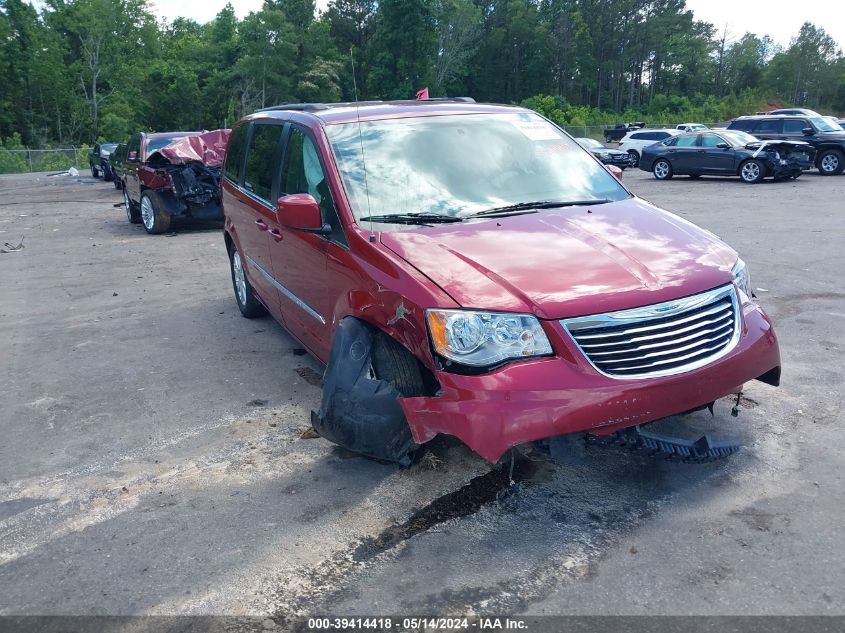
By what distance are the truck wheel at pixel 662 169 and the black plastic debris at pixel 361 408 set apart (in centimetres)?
2149

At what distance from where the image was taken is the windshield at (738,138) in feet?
70.1

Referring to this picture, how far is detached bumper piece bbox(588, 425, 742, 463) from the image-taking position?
3.41 meters

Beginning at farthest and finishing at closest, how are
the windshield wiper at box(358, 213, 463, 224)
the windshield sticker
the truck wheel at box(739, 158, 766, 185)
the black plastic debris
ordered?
1. the truck wheel at box(739, 158, 766, 185)
2. the windshield sticker
3. the windshield wiper at box(358, 213, 463, 224)
4. the black plastic debris

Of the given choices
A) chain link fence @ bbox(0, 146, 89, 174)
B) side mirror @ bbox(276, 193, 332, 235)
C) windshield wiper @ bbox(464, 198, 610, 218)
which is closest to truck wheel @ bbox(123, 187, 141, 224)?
side mirror @ bbox(276, 193, 332, 235)

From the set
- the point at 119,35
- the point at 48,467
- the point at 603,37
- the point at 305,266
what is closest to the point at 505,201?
the point at 305,266

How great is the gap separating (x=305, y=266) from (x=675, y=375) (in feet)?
8.06

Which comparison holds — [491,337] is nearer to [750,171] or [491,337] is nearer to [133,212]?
[133,212]

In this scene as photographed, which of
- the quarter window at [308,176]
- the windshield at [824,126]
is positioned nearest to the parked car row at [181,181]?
the quarter window at [308,176]

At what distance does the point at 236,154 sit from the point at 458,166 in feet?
9.79

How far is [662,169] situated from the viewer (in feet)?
77.8

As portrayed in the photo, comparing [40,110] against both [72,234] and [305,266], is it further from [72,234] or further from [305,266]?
[305,266]

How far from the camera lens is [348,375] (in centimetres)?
383

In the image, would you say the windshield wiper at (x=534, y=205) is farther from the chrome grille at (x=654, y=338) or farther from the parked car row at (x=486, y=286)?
the chrome grille at (x=654, y=338)

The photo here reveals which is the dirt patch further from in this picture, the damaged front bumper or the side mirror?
the side mirror
